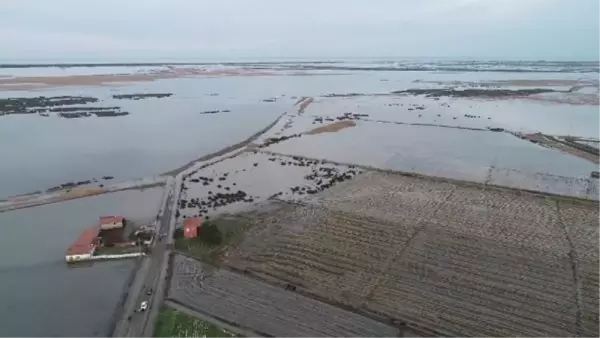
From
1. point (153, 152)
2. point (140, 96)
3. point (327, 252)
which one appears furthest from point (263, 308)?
point (140, 96)

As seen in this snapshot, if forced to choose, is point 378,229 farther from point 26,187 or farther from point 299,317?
point 26,187

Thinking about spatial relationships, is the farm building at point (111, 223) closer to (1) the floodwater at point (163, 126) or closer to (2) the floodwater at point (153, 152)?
(2) the floodwater at point (153, 152)

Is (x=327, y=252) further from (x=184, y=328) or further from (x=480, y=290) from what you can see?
(x=184, y=328)

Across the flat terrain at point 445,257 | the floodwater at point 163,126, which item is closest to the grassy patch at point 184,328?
the flat terrain at point 445,257

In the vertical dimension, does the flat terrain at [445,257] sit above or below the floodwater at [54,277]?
above

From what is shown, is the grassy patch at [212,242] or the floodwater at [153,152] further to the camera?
the grassy patch at [212,242]

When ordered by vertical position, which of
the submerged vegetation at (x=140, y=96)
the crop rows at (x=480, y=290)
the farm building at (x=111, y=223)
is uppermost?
the submerged vegetation at (x=140, y=96)

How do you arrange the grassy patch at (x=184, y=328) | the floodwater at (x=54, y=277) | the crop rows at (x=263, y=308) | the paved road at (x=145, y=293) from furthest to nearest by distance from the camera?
the floodwater at (x=54, y=277), the paved road at (x=145, y=293), the crop rows at (x=263, y=308), the grassy patch at (x=184, y=328)

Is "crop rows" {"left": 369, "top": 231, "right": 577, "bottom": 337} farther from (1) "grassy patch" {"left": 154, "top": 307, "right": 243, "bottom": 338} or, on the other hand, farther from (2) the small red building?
(2) the small red building

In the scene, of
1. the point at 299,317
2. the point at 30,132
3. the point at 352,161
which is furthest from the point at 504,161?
the point at 30,132
